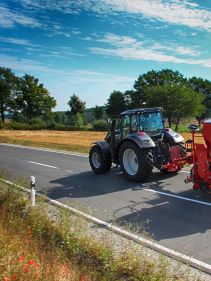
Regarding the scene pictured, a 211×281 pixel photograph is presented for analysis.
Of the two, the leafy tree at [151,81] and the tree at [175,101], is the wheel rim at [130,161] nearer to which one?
the tree at [175,101]

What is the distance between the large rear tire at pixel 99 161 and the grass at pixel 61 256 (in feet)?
18.3

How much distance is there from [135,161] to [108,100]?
7647cm

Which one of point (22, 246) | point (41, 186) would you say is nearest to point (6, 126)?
point (41, 186)

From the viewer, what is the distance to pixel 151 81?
86375mm

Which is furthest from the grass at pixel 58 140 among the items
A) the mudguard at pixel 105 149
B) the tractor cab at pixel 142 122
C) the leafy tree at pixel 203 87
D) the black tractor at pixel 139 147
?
the leafy tree at pixel 203 87

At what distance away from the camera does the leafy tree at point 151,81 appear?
84562 mm

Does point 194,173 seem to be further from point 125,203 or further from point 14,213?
point 14,213

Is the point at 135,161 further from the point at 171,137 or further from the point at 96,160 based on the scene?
the point at 96,160

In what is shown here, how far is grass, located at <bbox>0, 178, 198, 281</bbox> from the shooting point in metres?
4.86

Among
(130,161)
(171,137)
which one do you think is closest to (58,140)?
(130,161)

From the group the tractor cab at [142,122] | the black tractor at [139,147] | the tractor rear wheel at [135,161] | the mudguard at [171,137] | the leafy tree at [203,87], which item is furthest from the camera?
the leafy tree at [203,87]

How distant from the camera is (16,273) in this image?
4703 mm

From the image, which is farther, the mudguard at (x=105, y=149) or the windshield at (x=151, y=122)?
the mudguard at (x=105, y=149)

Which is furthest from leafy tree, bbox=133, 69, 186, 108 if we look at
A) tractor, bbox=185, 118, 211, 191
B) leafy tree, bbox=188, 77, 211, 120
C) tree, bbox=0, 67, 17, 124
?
tractor, bbox=185, 118, 211, 191
